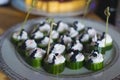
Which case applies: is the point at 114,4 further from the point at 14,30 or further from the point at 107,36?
the point at 14,30

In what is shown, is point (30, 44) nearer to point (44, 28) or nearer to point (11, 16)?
point (44, 28)

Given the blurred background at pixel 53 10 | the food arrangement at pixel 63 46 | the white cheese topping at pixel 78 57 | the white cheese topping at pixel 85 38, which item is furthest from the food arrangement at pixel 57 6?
the white cheese topping at pixel 78 57

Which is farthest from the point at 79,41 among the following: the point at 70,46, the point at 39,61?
the point at 39,61

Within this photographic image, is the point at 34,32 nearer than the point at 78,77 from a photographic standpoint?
No

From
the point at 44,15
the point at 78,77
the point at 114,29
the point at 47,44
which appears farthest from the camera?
the point at 44,15

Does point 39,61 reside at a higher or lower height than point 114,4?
lower

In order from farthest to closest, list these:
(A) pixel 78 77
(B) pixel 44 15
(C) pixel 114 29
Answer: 1. (B) pixel 44 15
2. (C) pixel 114 29
3. (A) pixel 78 77

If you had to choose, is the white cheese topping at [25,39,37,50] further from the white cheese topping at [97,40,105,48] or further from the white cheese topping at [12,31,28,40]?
the white cheese topping at [97,40,105,48]
